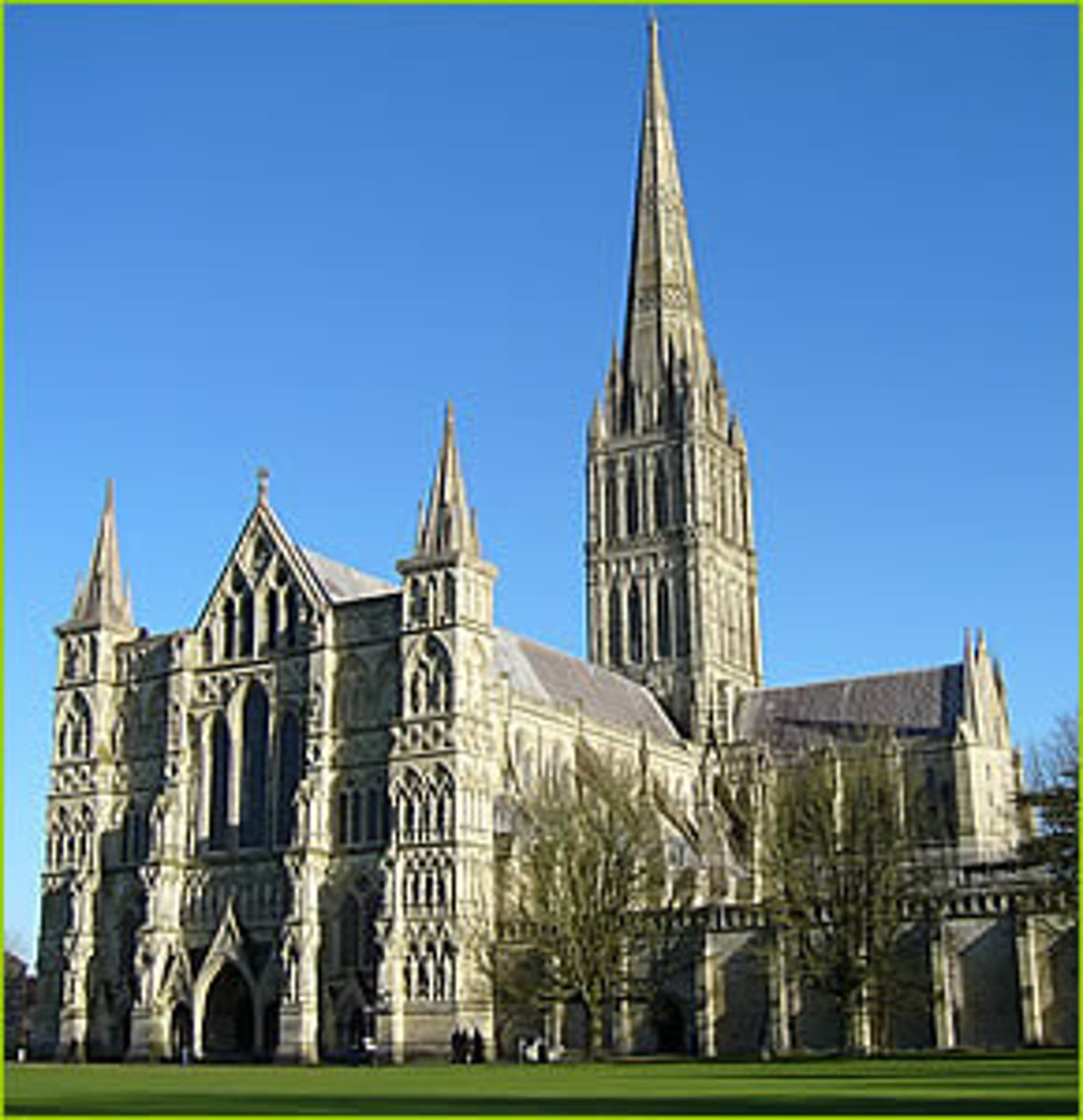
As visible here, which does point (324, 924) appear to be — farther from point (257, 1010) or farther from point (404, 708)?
point (404, 708)

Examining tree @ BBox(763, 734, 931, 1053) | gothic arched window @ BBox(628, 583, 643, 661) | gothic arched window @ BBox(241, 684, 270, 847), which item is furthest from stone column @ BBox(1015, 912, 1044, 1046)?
gothic arched window @ BBox(628, 583, 643, 661)

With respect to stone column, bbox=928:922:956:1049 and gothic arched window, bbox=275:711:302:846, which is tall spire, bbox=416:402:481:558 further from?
stone column, bbox=928:922:956:1049

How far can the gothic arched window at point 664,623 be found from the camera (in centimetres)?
9406

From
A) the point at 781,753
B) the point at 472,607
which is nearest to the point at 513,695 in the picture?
the point at 472,607

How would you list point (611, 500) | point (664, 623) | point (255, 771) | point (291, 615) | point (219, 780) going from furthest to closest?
point (611, 500) → point (664, 623) → point (219, 780) → point (291, 615) → point (255, 771)

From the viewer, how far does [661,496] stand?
96875 millimetres

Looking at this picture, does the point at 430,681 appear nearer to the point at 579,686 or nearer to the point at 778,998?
the point at 778,998

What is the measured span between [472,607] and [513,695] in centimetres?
698

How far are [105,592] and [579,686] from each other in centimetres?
2301

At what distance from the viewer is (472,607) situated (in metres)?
64.1

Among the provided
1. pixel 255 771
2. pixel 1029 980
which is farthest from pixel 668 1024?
pixel 255 771

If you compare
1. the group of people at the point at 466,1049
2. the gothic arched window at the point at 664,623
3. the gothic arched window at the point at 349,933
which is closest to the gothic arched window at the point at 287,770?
the gothic arched window at the point at 349,933

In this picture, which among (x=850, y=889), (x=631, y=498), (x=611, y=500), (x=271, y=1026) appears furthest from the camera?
(x=611, y=500)

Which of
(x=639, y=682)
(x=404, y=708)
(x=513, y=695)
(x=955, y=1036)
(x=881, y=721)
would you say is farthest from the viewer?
(x=639, y=682)
